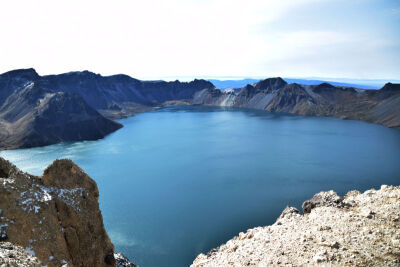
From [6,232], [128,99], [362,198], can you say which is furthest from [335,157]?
[128,99]

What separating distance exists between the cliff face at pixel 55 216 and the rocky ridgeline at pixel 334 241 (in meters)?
6.87

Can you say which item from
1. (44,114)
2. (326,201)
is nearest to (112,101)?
(44,114)

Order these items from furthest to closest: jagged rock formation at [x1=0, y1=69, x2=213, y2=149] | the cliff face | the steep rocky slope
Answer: jagged rock formation at [x1=0, y1=69, x2=213, y2=149], the steep rocky slope, the cliff face

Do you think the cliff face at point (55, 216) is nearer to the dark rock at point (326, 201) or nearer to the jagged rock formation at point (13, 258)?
the jagged rock formation at point (13, 258)

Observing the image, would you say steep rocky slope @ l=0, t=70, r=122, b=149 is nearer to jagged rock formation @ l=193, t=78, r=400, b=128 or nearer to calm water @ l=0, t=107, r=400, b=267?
calm water @ l=0, t=107, r=400, b=267

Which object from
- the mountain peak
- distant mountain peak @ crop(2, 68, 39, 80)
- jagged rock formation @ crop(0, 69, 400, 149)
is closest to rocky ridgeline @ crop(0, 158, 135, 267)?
jagged rock formation @ crop(0, 69, 400, 149)

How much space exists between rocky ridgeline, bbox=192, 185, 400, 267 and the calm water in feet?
31.3

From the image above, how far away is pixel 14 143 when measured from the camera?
206ft

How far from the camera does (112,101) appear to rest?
462ft

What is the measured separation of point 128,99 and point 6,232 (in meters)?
153

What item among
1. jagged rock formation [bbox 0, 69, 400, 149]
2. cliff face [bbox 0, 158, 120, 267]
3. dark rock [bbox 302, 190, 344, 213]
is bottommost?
dark rock [bbox 302, 190, 344, 213]

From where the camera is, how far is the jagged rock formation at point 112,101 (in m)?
72.6

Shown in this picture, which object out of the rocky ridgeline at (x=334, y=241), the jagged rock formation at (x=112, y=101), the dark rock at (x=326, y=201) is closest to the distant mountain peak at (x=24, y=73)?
the jagged rock formation at (x=112, y=101)

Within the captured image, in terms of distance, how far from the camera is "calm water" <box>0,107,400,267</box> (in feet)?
79.8
